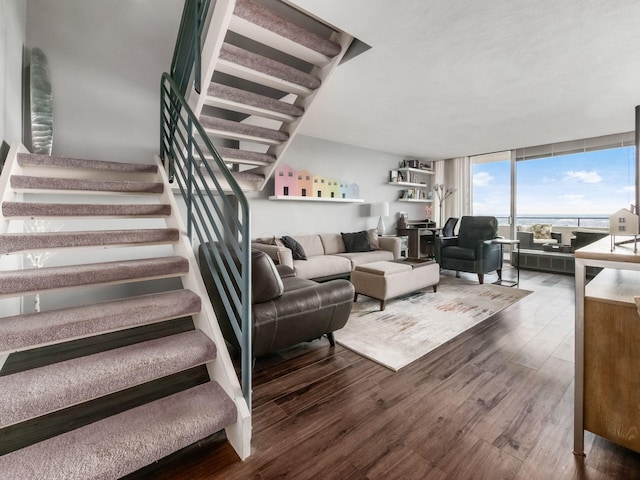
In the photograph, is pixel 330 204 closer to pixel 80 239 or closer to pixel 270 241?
pixel 270 241

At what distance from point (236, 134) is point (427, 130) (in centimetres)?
332

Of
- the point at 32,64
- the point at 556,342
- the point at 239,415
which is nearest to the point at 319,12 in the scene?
the point at 239,415

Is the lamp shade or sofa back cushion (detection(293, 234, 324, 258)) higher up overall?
the lamp shade

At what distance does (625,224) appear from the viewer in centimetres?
142

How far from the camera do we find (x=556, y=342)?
2518 millimetres

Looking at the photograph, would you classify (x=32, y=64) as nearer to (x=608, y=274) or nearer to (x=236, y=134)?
(x=236, y=134)

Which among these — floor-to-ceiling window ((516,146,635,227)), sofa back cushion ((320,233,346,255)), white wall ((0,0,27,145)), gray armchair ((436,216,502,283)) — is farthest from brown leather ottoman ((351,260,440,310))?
floor-to-ceiling window ((516,146,635,227))

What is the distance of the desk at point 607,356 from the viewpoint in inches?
49.9

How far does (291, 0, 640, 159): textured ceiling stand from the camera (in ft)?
6.61

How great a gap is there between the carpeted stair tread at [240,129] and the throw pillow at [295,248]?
1.71m

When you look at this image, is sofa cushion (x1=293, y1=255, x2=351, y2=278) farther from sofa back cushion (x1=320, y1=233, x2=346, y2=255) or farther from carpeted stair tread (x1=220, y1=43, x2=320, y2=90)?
carpeted stair tread (x1=220, y1=43, x2=320, y2=90)

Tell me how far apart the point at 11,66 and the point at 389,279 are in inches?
147

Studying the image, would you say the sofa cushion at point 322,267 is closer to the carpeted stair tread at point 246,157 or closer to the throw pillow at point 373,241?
the throw pillow at point 373,241

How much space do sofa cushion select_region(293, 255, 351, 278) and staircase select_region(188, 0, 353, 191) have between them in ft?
4.72
